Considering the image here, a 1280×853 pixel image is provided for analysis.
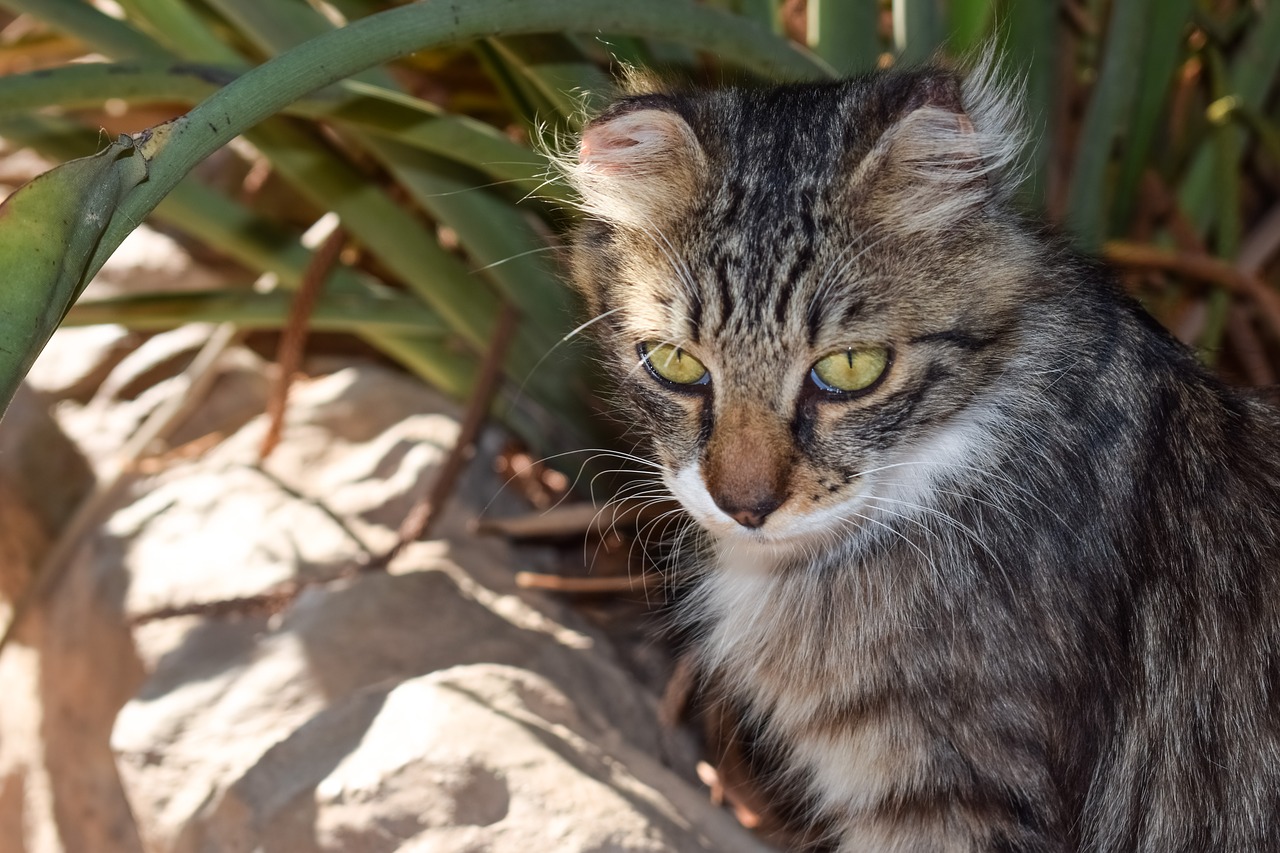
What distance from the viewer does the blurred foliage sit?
1.88 metres

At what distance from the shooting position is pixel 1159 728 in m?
1.61

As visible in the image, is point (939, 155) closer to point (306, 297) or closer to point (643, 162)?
point (643, 162)

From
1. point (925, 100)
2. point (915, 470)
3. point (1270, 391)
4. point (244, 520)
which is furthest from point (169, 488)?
point (1270, 391)

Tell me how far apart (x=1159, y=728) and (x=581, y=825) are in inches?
32.5

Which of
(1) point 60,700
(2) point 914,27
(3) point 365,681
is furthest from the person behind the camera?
(1) point 60,700

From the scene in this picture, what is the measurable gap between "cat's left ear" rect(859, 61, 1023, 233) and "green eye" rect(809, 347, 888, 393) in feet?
0.58

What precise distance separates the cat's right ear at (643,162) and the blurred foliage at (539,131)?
0.46 feet

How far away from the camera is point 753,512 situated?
1.47m

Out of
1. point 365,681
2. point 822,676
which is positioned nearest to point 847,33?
point 822,676

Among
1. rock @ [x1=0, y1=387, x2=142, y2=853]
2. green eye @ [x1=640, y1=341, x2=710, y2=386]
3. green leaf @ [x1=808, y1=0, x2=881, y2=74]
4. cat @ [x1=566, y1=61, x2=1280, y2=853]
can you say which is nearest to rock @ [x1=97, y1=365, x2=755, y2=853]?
rock @ [x1=0, y1=387, x2=142, y2=853]

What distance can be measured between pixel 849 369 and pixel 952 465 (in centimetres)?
26

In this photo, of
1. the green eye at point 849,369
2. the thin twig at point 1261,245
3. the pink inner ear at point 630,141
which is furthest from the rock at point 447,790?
the thin twig at point 1261,245

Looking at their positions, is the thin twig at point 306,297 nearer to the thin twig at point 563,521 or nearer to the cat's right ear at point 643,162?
the thin twig at point 563,521

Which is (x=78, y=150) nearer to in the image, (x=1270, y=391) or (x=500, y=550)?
(x=500, y=550)
